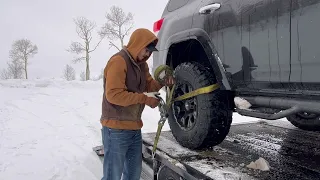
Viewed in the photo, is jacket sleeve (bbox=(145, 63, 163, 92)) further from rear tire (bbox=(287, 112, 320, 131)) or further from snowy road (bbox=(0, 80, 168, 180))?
rear tire (bbox=(287, 112, 320, 131))

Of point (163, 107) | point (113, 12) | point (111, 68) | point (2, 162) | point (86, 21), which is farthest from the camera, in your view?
point (86, 21)

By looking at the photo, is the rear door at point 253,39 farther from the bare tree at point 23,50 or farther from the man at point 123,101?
the bare tree at point 23,50

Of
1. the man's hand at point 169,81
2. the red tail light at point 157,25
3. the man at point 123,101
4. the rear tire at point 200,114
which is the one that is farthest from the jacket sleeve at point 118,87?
the red tail light at point 157,25

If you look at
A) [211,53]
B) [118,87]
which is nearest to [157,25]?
[211,53]

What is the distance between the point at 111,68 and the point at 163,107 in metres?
0.61

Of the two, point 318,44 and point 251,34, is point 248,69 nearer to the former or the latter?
point 251,34

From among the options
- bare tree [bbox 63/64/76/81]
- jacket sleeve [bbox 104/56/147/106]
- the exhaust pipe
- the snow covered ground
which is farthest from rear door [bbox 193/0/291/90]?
bare tree [bbox 63/64/76/81]

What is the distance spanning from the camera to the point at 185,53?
132 inches

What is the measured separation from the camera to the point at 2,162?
4051 mm

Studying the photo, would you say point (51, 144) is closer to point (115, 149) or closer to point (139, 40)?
point (115, 149)

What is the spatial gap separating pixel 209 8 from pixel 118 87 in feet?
3.54

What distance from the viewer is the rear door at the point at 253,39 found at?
78.1 inches

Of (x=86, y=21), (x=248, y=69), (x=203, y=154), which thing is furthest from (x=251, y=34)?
(x=86, y=21)

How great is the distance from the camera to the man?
7.81 feet
